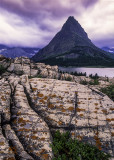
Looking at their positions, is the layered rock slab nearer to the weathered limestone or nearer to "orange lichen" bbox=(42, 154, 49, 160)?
the weathered limestone

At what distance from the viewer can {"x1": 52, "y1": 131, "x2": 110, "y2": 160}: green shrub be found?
23.3ft

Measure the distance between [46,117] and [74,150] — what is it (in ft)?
10.7

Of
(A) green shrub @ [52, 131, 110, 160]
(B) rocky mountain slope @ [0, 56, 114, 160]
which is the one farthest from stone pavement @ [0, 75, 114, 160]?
(A) green shrub @ [52, 131, 110, 160]

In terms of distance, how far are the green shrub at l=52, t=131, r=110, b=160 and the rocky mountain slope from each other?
42 centimetres

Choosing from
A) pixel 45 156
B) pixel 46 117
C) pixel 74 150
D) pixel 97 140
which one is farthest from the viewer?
pixel 46 117

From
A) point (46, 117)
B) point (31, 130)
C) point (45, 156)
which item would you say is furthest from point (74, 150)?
point (46, 117)

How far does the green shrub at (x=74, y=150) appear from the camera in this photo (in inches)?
279

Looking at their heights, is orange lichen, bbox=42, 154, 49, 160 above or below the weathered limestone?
below

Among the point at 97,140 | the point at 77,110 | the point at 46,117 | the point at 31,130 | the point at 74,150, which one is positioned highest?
the point at 77,110

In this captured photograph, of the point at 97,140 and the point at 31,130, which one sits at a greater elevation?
the point at 31,130

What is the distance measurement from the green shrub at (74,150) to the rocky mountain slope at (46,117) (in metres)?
0.42

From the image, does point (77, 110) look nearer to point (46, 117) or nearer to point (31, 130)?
point (46, 117)

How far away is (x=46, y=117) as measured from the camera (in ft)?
31.7

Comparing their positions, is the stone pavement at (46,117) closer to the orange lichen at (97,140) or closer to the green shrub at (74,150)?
the orange lichen at (97,140)
